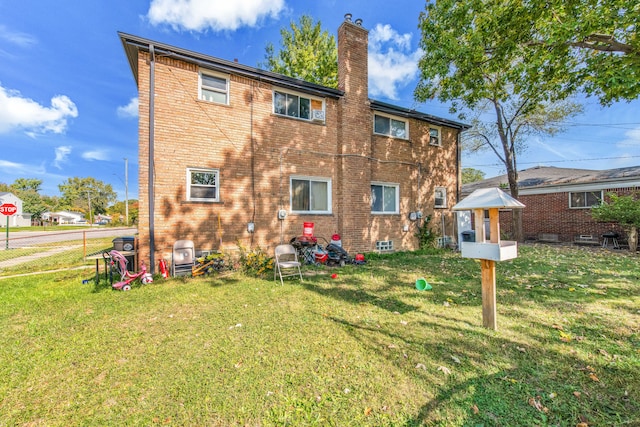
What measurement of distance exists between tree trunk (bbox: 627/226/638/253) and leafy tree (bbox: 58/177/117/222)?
266 ft

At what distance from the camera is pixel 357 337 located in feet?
10.9

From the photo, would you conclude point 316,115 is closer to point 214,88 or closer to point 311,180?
point 311,180

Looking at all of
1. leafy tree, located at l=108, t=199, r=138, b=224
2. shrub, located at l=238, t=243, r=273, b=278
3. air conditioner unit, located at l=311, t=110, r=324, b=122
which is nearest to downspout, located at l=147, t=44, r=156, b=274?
shrub, located at l=238, t=243, r=273, b=278

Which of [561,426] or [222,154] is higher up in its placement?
[222,154]

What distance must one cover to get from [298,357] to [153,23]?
12.1 meters

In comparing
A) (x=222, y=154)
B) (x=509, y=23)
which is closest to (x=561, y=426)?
(x=222, y=154)

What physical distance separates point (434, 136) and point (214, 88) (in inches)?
379

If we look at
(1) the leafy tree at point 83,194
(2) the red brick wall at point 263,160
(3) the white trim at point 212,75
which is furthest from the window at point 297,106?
(1) the leafy tree at point 83,194

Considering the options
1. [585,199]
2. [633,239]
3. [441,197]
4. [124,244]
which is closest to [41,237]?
[124,244]

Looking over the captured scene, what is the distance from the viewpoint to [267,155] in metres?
8.21

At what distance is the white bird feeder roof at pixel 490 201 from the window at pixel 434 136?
9.08 meters

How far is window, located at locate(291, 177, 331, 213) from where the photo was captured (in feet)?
28.7

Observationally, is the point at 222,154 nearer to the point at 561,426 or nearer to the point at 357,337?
the point at 357,337

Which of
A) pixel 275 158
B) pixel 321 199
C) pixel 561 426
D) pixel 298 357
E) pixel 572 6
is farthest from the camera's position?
pixel 321 199
